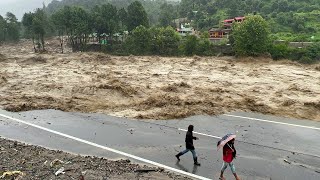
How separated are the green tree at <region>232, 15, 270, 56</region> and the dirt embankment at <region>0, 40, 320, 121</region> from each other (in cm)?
233

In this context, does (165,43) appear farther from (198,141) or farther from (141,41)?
(198,141)

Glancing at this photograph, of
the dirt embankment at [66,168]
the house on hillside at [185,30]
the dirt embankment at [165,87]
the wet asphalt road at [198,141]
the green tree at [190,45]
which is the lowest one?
the wet asphalt road at [198,141]

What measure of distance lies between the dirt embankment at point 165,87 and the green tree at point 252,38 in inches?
91.8

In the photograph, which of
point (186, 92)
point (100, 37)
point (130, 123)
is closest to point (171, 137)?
point (130, 123)

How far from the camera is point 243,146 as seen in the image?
14898 mm

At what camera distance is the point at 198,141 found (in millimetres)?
15516

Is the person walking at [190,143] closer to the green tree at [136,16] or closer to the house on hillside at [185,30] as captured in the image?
the green tree at [136,16]

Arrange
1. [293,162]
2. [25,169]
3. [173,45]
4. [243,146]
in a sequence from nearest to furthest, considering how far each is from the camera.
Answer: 1. [25,169]
2. [293,162]
3. [243,146]
4. [173,45]

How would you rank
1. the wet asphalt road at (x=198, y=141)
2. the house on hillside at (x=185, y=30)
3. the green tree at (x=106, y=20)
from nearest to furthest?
1. the wet asphalt road at (x=198, y=141)
2. the green tree at (x=106, y=20)
3. the house on hillside at (x=185, y=30)

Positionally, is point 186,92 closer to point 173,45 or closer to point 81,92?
point 81,92

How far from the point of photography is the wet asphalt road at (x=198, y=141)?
41.7ft

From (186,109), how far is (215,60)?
2080 cm

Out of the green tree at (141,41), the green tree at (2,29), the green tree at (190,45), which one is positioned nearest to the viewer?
the green tree at (190,45)

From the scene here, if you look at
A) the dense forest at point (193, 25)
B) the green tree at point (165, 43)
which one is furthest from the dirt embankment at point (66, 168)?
the green tree at point (165, 43)
